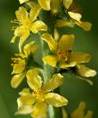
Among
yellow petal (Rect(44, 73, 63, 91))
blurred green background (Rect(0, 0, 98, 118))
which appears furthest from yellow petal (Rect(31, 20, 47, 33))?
blurred green background (Rect(0, 0, 98, 118))

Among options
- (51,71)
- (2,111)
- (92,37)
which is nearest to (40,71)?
(51,71)

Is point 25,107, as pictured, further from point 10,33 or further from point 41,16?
point 10,33

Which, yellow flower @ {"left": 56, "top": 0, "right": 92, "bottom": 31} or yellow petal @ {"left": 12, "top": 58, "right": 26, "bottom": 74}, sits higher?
yellow flower @ {"left": 56, "top": 0, "right": 92, "bottom": 31}

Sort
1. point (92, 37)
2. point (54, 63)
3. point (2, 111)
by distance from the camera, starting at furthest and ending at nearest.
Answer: point (92, 37)
point (2, 111)
point (54, 63)

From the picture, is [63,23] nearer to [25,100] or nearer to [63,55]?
[63,55]

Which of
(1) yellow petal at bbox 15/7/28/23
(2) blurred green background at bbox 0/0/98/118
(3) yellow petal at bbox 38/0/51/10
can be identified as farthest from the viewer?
(2) blurred green background at bbox 0/0/98/118

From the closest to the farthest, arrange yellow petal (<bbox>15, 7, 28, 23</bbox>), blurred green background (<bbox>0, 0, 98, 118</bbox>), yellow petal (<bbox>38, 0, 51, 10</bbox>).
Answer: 1. yellow petal (<bbox>38, 0, 51, 10</bbox>)
2. yellow petal (<bbox>15, 7, 28, 23</bbox>)
3. blurred green background (<bbox>0, 0, 98, 118</bbox>)

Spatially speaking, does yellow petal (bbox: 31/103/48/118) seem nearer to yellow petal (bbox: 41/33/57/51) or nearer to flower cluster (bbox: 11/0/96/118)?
flower cluster (bbox: 11/0/96/118)

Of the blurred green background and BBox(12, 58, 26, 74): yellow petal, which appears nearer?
BBox(12, 58, 26, 74): yellow petal
